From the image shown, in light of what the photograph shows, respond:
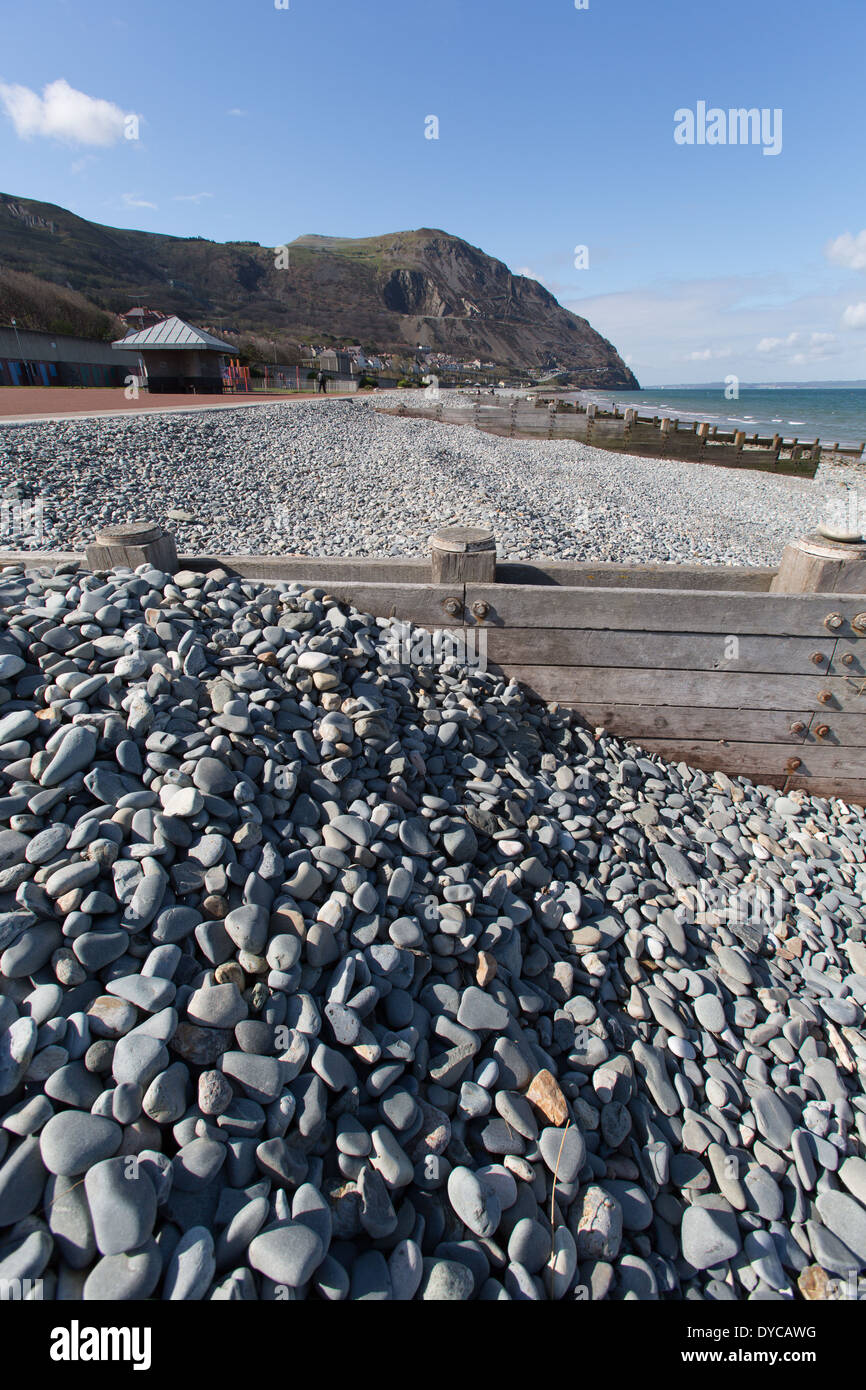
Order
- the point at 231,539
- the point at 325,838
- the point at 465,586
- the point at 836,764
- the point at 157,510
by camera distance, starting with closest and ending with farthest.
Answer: the point at 325,838 < the point at 465,586 < the point at 836,764 < the point at 231,539 < the point at 157,510

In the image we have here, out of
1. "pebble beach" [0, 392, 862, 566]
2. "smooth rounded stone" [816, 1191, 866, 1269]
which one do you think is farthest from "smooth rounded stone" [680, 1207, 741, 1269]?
A: "pebble beach" [0, 392, 862, 566]

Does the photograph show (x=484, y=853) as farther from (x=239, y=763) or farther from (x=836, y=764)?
(x=836, y=764)

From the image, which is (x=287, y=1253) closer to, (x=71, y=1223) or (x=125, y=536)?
(x=71, y=1223)

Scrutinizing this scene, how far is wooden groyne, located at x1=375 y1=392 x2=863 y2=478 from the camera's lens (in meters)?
20.0

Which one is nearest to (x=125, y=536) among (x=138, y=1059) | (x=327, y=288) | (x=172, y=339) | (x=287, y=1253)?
(x=138, y=1059)

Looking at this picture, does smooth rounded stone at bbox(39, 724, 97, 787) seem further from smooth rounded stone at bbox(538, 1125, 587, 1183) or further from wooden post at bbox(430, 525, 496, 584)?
wooden post at bbox(430, 525, 496, 584)

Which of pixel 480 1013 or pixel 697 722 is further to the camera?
pixel 697 722

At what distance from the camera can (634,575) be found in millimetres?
3988

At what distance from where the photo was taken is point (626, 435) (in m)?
20.6

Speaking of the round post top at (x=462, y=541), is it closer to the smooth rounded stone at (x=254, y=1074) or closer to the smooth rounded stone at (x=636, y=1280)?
the smooth rounded stone at (x=254, y=1074)

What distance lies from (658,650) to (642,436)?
19531 millimetres

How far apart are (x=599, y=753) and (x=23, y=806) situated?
3.04 m

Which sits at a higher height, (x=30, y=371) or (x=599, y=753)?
(x=30, y=371)
